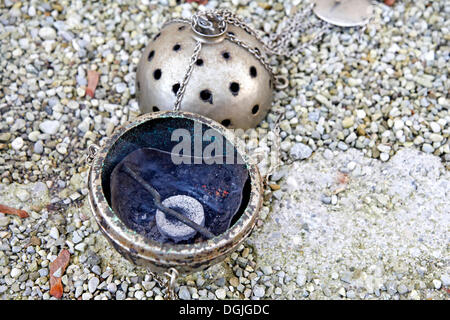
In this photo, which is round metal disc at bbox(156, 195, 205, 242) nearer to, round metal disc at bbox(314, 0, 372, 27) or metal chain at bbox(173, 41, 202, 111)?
metal chain at bbox(173, 41, 202, 111)

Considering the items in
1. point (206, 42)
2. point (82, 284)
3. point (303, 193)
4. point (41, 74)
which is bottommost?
point (82, 284)

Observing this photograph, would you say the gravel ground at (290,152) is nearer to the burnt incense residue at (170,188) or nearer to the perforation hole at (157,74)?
the burnt incense residue at (170,188)

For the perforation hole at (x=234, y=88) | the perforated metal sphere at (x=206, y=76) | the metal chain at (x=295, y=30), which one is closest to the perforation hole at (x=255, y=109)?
the perforated metal sphere at (x=206, y=76)

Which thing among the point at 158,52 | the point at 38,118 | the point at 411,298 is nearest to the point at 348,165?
the point at 411,298

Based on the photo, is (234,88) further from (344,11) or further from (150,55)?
(344,11)

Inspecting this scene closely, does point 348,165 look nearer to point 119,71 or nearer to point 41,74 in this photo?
point 119,71
